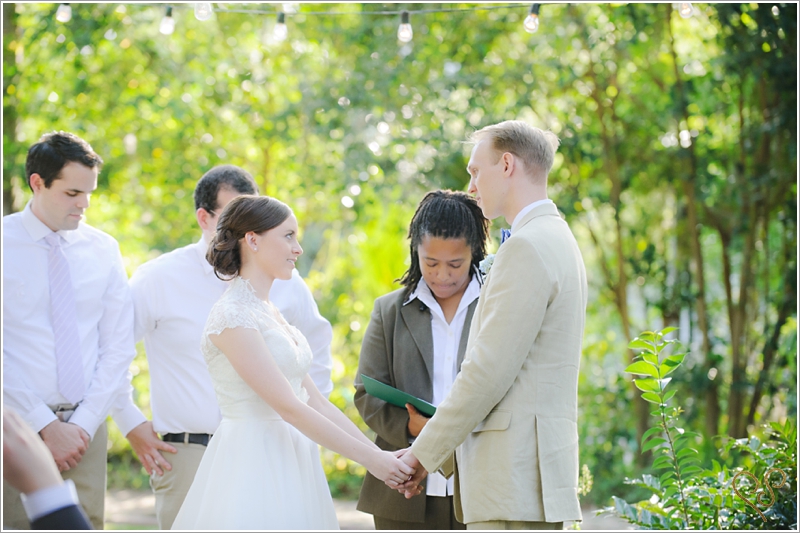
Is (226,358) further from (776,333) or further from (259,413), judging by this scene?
(776,333)

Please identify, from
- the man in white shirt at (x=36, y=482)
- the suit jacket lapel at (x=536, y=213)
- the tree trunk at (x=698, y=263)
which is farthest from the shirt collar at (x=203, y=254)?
the tree trunk at (x=698, y=263)

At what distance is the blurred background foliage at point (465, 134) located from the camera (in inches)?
231

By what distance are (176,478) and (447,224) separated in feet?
4.49

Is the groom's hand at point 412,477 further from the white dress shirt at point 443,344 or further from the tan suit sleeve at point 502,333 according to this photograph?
the tan suit sleeve at point 502,333

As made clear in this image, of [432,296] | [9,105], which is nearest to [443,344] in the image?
Answer: [432,296]

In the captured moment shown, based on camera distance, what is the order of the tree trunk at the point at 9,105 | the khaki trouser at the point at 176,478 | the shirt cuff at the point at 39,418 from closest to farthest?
the shirt cuff at the point at 39,418
the khaki trouser at the point at 176,478
the tree trunk at the point at 9,105

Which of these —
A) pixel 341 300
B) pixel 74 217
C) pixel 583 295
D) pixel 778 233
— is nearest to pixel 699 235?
pixel 778 233

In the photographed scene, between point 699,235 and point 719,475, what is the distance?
3620 millimetres

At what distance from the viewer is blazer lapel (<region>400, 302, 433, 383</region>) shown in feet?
8.75

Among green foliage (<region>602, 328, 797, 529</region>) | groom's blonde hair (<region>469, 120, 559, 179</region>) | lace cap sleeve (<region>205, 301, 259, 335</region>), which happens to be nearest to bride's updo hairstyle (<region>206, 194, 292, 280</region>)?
lace cap sleeve (<region>205, 301, 259, 335</region>)

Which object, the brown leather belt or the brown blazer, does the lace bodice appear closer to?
the brown blazer

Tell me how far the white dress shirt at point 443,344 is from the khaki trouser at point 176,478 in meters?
0.88

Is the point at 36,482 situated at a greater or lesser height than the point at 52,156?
lesser

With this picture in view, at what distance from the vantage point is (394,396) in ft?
8.14
